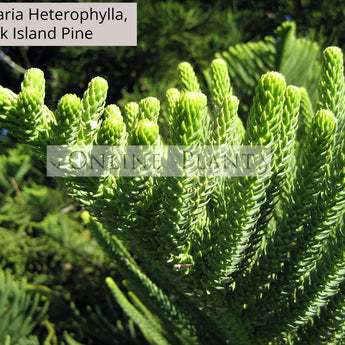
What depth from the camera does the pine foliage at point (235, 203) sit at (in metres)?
0.32

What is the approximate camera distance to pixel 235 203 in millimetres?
359

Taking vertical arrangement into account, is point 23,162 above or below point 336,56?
below

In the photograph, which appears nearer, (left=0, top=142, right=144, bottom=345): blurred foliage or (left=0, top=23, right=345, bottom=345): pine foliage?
(left=0, top=23, right=345, bottom=345): pine foliage

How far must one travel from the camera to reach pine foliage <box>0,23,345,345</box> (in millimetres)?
324

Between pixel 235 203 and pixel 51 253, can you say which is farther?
pixel 51 253

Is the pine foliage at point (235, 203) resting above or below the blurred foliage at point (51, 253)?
above

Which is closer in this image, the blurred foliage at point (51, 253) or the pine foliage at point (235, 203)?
the pine foliage at point (235, 203)

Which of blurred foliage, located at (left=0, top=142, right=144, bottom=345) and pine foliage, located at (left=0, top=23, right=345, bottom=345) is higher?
pine foliage, located at (left=0, top=23, right=345, bottom=345)

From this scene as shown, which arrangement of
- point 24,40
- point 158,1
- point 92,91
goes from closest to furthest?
point 92,91 → point 24,40 → point 158,1

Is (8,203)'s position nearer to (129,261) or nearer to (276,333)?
(129,261)

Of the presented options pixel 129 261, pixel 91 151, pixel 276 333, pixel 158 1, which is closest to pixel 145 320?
pixel 129 261

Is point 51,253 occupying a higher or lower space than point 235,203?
lower

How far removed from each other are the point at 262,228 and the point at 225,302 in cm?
9

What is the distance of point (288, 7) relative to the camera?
1.11 m
